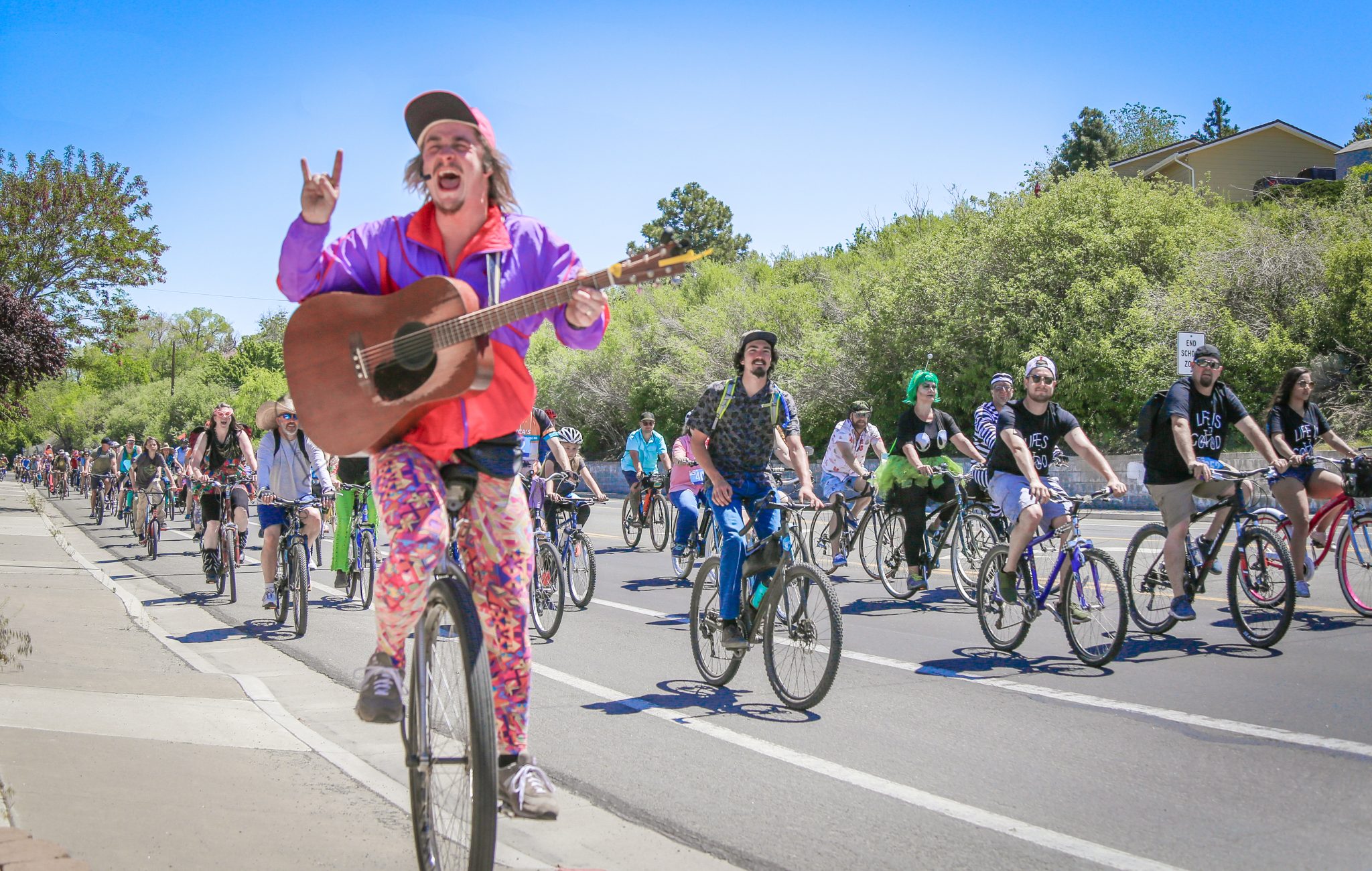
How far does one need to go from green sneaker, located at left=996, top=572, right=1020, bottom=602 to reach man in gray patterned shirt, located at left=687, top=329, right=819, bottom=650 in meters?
1.80

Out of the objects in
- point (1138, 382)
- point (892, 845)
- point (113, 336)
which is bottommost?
point (892, 845)

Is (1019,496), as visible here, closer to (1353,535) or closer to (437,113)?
(1353,535)

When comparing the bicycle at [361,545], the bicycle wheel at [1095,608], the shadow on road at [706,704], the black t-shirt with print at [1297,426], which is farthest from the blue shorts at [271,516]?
the black t-shirt with print at [1297,426]

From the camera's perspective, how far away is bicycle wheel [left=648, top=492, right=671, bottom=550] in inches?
660

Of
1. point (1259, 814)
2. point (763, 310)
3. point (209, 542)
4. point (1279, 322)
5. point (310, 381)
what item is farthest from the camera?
point (763, 310)

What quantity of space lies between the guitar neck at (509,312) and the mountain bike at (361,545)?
7918mm

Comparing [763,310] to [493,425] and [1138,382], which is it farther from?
[493,425]

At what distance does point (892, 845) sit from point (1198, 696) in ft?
10.3

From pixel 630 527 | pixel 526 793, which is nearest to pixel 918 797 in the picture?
pixel 526 793

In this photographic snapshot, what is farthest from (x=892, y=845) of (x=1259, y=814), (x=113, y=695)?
(x=113, y=695)

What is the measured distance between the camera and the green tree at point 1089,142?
80.2m

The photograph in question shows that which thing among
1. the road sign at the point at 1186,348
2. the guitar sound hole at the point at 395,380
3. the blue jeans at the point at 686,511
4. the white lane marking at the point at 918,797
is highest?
the road sign at the point at 1186,348

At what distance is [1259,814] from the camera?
431 cm

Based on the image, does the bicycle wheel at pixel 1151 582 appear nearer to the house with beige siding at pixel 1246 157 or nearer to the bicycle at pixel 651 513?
the bicycle at pixel 651 513
